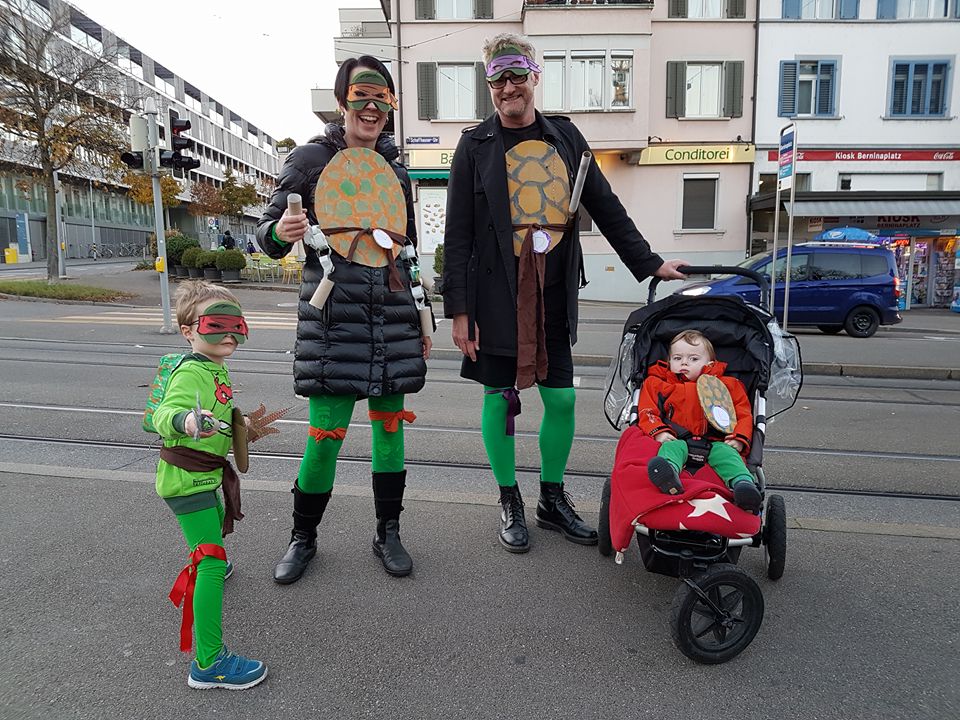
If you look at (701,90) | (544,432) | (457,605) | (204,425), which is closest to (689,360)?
(544,432)

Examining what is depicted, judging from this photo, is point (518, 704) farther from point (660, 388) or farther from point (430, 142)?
point (430, 142)

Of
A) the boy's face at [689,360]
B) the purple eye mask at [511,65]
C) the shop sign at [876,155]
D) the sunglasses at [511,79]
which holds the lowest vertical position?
the boy's face at [689,360]

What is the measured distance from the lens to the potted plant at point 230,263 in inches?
845

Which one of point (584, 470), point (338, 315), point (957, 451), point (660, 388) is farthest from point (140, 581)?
point (957, 451)

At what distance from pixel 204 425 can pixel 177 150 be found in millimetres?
11397

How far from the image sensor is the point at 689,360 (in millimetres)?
3109

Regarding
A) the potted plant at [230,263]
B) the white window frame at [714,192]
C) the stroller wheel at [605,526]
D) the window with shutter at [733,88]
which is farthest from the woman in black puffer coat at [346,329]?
the window with shutter at [733,88]

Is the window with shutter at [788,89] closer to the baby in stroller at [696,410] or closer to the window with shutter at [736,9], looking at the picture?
the window with shutter at [736,9]

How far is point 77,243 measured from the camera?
5709 cm

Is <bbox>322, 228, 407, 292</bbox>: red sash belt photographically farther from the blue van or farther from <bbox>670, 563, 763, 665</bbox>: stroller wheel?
the blue van

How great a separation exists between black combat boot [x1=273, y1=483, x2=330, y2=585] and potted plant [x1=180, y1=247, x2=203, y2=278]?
20315 millimetres

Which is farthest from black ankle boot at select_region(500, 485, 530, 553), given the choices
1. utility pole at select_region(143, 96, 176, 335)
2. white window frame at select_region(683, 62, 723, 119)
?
white window frame at select_region(683, 62, 723, 119)

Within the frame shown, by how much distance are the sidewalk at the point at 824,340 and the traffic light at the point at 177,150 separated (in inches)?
180

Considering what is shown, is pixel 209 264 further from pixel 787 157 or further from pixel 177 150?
pixel 787 157
